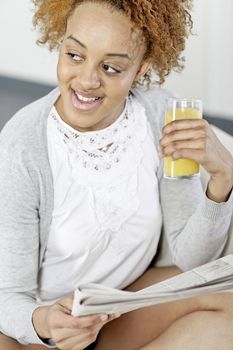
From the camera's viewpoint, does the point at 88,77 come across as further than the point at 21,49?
No

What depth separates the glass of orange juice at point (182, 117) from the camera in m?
1.30

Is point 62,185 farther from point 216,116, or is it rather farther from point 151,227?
point 216,116

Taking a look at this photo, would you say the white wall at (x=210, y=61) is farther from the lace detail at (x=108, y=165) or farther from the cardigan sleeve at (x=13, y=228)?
the cardigan sleeve at (x=13, y=228)

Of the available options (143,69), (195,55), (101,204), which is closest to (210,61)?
(195,55)

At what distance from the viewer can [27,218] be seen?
1.34 m

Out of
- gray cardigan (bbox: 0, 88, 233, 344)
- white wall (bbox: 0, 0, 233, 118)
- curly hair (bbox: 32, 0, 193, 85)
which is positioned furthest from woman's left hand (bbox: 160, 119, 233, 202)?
white wall (bbox: 0, 0, 233, 118)

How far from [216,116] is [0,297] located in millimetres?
1837

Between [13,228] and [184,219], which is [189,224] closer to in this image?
[184,219]

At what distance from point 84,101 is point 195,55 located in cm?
160

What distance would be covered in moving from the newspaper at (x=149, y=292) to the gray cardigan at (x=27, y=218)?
0.28m

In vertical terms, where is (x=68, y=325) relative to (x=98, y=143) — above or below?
below

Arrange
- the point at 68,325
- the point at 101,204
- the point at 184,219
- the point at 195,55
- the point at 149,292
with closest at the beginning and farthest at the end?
1. the point at 149,292
2. the point at 68,325
3. the point at 101,204
4. the point at 184,219
5. the point at 195,55

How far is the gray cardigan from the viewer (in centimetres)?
131

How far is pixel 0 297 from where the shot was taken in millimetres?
1317
